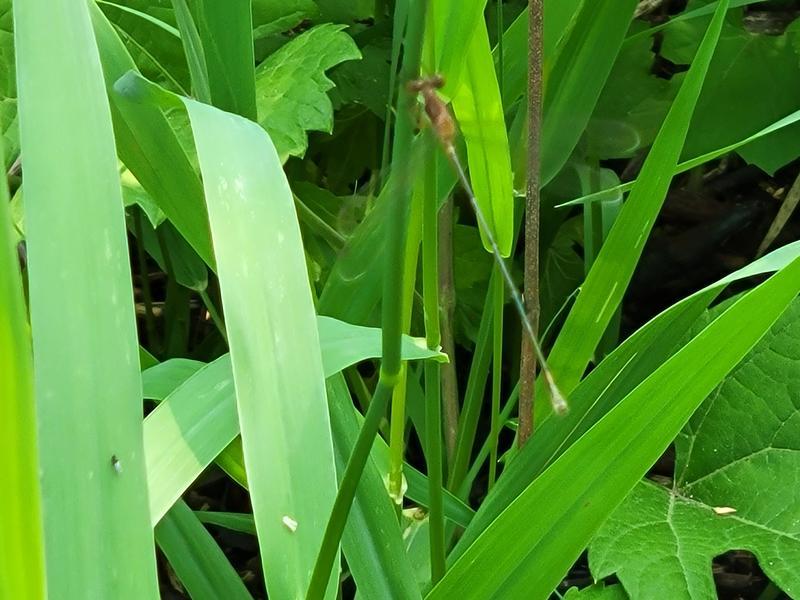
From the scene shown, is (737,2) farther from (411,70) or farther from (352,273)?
(411,70)

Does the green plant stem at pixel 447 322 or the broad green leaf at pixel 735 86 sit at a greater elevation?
the broad green leaf at pixel 735 86

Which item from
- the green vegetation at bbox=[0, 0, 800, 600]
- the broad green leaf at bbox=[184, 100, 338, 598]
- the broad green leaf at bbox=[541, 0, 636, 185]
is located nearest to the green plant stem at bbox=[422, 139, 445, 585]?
the green vegetation at bbox=[0, 0, 800, 600]

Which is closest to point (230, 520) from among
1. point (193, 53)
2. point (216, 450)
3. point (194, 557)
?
point (194, 557)

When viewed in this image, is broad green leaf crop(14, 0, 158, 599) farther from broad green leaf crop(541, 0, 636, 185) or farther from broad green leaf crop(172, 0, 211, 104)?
broad green leaf crop(541, 0, 636, 185)

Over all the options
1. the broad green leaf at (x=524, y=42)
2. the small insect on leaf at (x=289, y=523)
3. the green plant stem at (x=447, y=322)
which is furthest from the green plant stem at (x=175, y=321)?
the small insect on leaf at (x=289, y=523)

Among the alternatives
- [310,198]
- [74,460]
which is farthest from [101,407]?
[310,198]

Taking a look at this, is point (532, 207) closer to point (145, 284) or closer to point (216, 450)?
point (216, 450)

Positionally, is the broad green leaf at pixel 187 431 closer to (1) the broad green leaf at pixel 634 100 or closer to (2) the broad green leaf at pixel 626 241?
(2) the broad green leaf at pixel 626 241
